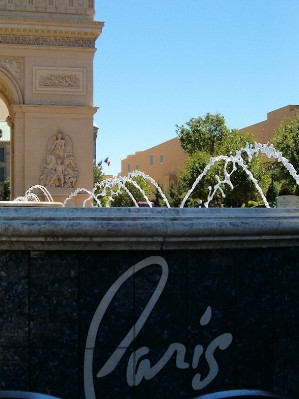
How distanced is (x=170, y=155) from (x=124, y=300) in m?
62.5

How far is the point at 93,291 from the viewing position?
3.30 metres

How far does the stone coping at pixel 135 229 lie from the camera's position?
3.15m

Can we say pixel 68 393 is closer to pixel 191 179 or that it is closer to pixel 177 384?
pixel 177 384

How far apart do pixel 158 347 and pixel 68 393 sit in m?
0.45

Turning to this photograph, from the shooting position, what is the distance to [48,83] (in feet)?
80.4

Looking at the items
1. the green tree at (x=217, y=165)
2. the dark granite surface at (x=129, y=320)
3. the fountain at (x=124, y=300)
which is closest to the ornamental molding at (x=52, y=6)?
the green tree at (x=217, y=165)

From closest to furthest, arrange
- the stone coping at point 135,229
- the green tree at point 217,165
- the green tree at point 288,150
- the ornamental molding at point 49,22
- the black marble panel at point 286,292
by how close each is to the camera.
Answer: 1. the stone coping at point 135,229
2. the black marble panel at point 286,292
3. the ornamental molding at point 49,22
4. the green tree at point 288,150
5. the green tree at point 217,165

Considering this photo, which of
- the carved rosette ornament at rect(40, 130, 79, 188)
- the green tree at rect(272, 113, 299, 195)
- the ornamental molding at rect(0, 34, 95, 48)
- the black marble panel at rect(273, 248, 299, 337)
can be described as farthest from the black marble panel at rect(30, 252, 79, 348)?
the green tree at rect(272, 113, 299, 195)

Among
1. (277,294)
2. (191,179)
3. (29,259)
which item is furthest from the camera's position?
(191,179)

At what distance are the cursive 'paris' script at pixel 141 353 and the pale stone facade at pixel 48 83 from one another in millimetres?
20976

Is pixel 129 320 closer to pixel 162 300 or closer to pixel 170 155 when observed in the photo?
pixel 162 300

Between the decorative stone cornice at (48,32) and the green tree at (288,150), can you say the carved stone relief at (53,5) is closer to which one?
the decorative stone cornice at (48,32)

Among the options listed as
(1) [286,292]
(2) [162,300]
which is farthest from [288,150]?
(2) [162,300]

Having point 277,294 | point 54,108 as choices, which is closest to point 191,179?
point 54,108
